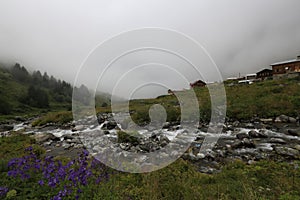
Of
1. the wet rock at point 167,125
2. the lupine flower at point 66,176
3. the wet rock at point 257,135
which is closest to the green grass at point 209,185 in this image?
the lupine flower at point 66,176

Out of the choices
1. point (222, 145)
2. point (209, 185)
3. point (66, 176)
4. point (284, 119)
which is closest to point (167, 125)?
point (222, 145)

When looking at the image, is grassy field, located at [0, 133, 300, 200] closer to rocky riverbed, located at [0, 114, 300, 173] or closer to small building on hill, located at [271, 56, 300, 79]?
rocky riverbed, located at [0, 114, 300, 173]

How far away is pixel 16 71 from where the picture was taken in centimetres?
13950

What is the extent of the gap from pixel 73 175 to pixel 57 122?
68.3 feet

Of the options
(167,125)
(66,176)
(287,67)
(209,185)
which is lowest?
(209,185)

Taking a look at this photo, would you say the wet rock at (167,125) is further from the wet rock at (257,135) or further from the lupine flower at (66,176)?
the lupine flower at (66,176)

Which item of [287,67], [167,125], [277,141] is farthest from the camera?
[287,67]

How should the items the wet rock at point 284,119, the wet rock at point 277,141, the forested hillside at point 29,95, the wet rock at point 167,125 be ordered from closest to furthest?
the wet rock at point 277,141
the wet rock at point 284,119
the wet rock at point 167,125
the forested hillside at point 29,95

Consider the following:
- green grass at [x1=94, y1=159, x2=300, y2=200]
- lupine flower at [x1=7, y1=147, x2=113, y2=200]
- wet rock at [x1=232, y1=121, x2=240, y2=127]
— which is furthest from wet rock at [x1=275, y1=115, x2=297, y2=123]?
lupine flower at [x1=7, y1=147, x2=113, y2=200]

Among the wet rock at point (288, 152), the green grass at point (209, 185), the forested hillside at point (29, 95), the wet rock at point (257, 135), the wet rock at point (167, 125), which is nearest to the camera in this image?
the green grass at point (209, 185)

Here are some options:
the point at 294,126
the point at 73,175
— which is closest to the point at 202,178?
the point at 73,175

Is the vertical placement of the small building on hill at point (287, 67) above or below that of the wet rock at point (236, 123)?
above

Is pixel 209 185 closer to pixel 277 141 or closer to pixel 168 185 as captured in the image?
pixel 168 185

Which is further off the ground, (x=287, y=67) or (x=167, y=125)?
(x=287, y=67)
